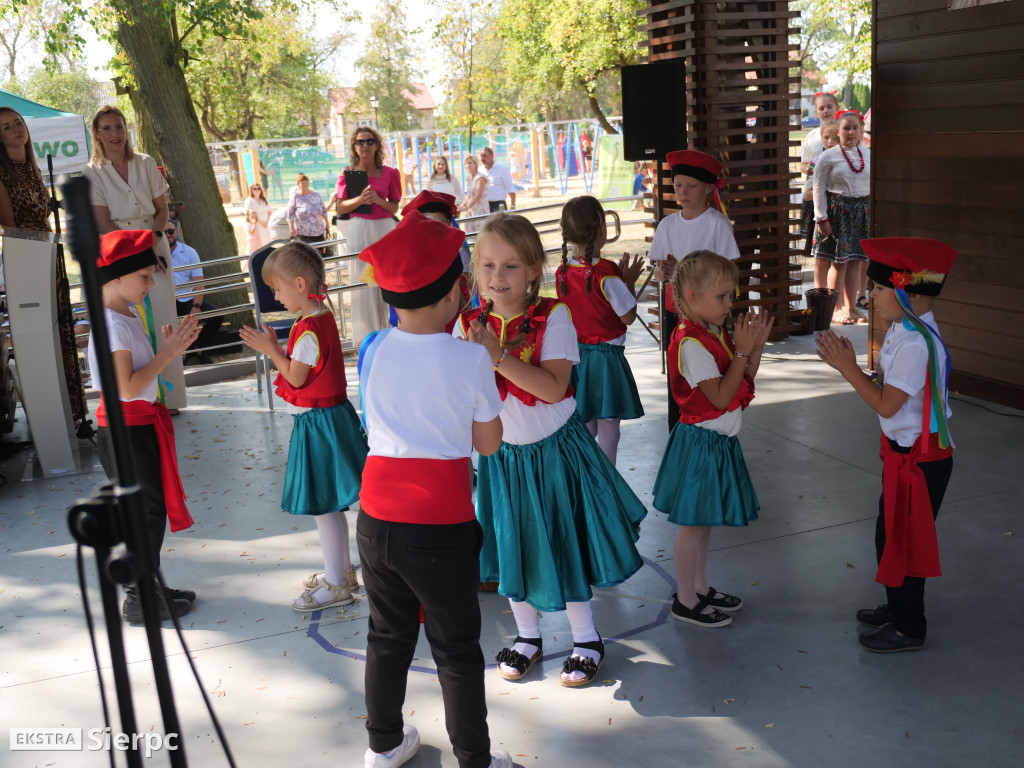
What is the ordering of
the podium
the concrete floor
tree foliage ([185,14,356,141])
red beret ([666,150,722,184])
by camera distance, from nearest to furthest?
the concrete floor → red beret ([666,150,722,184]) → the podium → tree foliage ([185,14,356,141])

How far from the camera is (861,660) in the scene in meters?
3.14

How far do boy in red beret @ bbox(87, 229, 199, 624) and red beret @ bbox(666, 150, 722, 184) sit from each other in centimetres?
277

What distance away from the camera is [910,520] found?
3.11m

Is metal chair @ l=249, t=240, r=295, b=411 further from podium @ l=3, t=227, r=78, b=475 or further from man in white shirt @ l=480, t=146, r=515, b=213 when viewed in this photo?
man in white shirt @ l=480, t=146, r=515, b=213

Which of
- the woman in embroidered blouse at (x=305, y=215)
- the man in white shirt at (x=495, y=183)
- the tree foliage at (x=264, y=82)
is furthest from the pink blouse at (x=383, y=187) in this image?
the tree foliage at (x=264, y=82)

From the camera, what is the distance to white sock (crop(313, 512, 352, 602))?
12.4ft

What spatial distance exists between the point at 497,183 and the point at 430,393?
49.2ft

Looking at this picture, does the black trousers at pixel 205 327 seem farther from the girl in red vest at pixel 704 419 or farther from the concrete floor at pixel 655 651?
the girl in red vest at pixel 704 419

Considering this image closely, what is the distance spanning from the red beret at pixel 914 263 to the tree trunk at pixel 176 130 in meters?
8.32

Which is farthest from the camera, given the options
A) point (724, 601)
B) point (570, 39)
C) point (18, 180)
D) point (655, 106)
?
point (570, 39)

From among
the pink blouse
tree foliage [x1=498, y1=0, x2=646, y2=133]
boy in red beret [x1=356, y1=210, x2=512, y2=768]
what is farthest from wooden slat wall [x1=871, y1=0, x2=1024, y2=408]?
tree foliage [x1=498, y1=0, x2=646, y2=133]

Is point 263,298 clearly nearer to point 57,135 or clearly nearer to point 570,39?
point 57,135

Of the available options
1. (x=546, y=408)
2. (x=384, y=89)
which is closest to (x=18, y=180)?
(x=546, y=408)

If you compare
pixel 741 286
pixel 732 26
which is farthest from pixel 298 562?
pixel 732 26
